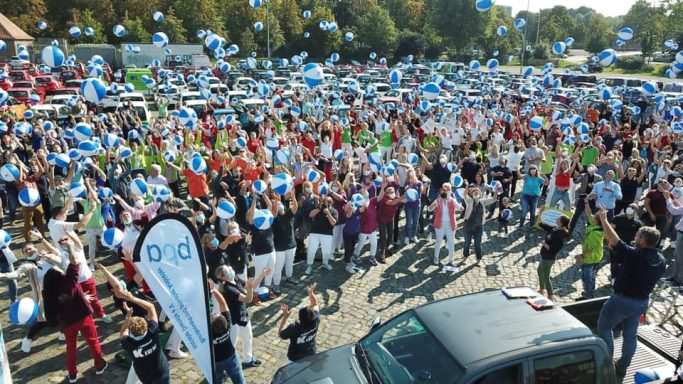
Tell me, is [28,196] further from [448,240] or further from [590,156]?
[590,156]

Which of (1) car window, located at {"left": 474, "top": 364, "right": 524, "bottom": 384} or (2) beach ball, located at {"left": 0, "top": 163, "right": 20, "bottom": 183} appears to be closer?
(1) car window, located at {"left": 474, "top": 364, "right": 524, "bottom": 384}

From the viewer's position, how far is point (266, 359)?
6.24m

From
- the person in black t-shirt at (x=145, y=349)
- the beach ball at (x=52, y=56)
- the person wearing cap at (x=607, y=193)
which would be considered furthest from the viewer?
the beach ball at (x=52, y=56)

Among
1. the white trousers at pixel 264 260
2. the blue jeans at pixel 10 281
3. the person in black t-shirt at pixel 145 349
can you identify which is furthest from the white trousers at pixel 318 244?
the blue jeans at pixel 10 281

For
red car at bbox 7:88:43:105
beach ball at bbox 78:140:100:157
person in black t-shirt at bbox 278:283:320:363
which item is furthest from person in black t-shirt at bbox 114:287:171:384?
red car at bbox 7:88:43:105

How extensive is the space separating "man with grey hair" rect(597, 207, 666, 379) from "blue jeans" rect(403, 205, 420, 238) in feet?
15.9

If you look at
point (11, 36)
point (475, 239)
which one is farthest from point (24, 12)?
point (475, 239)

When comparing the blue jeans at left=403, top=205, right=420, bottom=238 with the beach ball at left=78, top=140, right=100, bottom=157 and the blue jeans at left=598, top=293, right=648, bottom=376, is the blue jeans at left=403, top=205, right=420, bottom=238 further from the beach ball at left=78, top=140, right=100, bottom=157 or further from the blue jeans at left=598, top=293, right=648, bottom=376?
the beach ball at left=78, top=140, right=100, bottom=157

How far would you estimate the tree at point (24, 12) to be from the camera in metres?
47.4

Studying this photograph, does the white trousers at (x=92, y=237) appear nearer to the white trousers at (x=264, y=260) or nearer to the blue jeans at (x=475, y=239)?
the white trousers at (x=264, y=260)

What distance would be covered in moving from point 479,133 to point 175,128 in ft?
28.0

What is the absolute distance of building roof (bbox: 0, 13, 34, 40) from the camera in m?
42.8

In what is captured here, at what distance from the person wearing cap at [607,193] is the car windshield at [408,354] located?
6361 mm

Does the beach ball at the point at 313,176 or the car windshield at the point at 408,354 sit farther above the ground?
the beach ball at the point at 313,176
